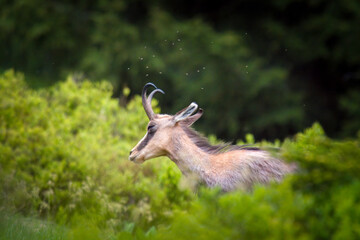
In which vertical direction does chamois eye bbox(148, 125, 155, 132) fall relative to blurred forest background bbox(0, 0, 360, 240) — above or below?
below

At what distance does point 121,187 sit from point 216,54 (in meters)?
10.3

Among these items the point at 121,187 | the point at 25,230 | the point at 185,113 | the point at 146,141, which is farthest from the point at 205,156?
the point at 121,187

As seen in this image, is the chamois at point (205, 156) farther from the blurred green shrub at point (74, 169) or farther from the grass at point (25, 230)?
the blurred green shrub at point (74, 169)

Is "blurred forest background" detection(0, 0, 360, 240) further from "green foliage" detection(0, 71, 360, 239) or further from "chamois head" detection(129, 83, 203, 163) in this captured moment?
"chamois head" detection(129, 83, 203, 163)

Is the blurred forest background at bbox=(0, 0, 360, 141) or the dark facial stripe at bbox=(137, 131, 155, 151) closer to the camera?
the dark facial stripe at bbox=(137, 131, 155, 151)

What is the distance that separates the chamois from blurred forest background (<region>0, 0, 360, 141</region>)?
437 inches

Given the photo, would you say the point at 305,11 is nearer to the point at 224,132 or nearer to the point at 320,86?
the point at 320,86

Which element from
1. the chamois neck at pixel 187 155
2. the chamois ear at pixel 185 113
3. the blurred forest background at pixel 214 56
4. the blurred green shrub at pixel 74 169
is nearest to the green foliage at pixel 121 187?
the blurred green shrub at pixel 74 169

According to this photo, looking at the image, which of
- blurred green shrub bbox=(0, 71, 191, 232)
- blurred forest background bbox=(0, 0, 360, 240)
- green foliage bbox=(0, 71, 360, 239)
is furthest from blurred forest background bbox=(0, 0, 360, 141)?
blurred green shrub bbox=(0, 71, 191, 232)

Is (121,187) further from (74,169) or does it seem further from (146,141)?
(146,141)

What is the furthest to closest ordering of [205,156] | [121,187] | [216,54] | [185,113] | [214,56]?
1. [214,56]
2. [216,54]
3. [121,187]
4. [185,113]
5. [205,156]

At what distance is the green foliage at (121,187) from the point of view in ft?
11.8

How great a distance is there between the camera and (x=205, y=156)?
6.39 metres

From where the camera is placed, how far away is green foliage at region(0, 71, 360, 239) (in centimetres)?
359
